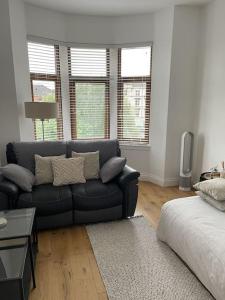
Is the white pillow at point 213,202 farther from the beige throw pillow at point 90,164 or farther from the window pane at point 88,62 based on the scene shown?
the window pane at point 88,62

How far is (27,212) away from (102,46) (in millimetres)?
3002

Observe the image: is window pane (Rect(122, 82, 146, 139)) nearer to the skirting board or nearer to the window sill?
the window sill

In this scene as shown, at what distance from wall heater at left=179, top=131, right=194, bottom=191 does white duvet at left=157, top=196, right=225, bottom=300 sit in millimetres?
1425

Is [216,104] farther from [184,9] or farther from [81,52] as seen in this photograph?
[81,52]

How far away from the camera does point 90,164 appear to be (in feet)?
10.1

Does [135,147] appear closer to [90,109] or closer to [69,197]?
[90,109]

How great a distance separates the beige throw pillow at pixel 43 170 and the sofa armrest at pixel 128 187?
2.88ft

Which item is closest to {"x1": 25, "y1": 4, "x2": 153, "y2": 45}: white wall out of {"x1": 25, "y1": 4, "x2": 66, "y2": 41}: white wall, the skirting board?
{"x1": 25, "y1": 4, "x2": 66, "y2": 41}: white wall

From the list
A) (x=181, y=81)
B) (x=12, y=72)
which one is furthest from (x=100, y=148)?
(x=181, y=81)

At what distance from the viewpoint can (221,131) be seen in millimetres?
3221

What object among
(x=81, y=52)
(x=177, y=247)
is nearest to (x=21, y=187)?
(x=177, y=247)

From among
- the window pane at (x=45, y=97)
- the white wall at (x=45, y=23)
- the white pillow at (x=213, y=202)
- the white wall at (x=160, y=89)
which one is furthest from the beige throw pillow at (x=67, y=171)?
the white wall at (x=45, y=23)

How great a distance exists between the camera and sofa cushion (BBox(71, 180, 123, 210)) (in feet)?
8.68

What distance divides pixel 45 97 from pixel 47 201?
199 centimetres
